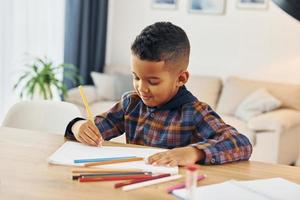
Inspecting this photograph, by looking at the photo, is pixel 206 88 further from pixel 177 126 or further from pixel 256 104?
pixel 177 126

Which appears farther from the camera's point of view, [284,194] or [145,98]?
[145,98]

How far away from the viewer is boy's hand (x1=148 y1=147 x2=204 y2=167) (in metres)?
1.13

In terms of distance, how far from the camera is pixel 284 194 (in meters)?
0.98

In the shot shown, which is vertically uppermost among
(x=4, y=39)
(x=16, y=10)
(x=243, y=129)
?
(x=16, y=10)

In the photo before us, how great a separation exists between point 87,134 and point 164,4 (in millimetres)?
3344

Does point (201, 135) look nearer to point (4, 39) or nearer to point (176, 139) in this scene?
point (176, 139)

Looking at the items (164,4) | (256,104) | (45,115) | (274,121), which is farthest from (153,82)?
(164,4)

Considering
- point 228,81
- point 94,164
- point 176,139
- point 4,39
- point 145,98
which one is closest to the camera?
point 94,164

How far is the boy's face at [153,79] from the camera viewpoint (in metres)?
1.23

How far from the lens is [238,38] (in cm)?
424

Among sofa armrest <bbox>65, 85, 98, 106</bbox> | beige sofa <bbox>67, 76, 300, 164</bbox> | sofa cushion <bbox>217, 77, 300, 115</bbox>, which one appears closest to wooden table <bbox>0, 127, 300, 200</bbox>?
beige sofa <bbox>67, 76, 300, 164</bbox>

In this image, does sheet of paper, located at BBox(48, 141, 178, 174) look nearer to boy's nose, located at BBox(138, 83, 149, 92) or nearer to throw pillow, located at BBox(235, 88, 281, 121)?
boy's nose, located at BBox(138, 83, 149, 92)

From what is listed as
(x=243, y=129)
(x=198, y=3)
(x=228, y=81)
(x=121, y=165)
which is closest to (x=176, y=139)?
(x=121, y=165)

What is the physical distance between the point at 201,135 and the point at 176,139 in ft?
0.27
